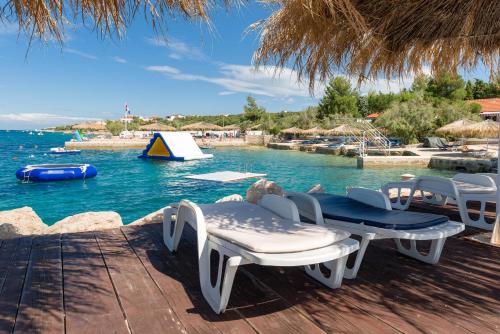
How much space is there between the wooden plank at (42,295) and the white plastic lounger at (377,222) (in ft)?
5.47

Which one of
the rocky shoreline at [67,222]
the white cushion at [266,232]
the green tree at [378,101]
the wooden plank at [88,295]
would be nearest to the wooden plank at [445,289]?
the white cushion at [266,232]

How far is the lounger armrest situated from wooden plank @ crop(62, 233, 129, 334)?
4.52ft

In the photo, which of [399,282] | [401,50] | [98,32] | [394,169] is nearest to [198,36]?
[98,32]

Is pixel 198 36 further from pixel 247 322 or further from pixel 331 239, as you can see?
pixel 247 322

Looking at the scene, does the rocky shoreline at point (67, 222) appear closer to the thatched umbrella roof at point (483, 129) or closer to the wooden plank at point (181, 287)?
the wooden plank at point (181, 287)

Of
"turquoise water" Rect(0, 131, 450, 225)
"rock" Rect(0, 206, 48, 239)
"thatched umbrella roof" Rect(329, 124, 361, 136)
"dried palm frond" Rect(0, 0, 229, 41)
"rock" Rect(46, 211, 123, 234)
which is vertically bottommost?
"turquoise water" Rect(0, 131, 450, 225)

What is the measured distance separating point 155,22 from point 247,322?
1.64m

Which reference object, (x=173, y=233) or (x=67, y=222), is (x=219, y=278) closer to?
(x=173, y=233)

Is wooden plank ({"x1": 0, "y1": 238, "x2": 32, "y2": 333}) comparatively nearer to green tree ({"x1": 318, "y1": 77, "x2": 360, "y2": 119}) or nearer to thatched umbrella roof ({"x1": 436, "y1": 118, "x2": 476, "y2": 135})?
thatched umbrella roof ({"x1": 436, "y1": 118, "x2": 476, "y2": 135})

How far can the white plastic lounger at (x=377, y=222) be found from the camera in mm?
2268

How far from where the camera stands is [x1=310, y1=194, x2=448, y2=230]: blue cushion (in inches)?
91.5

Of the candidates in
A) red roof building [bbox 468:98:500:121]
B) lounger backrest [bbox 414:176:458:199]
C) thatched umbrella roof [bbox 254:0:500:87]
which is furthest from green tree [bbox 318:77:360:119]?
lounger backrest [bbox 414:176:458:199]

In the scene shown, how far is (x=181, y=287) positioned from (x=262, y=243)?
0.69 m

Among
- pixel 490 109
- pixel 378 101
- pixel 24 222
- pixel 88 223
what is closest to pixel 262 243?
pixel 88 223
